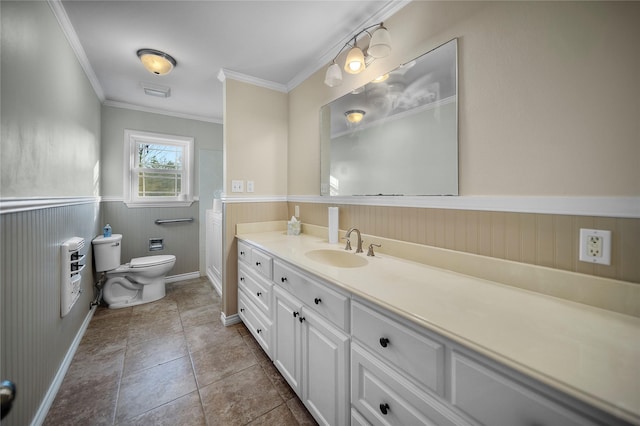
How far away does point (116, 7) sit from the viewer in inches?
59.8

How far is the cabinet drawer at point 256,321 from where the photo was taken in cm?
171

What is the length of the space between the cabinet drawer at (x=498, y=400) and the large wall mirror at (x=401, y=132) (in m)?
0.82

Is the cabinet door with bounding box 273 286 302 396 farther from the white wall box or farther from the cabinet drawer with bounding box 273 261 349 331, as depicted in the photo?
the white wall box

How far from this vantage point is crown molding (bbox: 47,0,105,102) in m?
1.48

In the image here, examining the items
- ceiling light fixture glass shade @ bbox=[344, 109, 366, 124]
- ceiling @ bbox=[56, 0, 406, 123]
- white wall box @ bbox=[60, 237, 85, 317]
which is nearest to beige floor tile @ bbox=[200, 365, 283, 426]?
white wall box @ bbox=[60, 237, 85, 317]

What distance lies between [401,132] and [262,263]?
1.26m

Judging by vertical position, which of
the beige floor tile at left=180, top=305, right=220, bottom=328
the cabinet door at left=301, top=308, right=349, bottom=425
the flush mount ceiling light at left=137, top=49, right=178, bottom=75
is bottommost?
the beige floor tile at left=180, top=305, right=220, bottom=328

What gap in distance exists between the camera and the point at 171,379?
161cm

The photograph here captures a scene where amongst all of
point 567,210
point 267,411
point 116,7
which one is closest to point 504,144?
point 567,210

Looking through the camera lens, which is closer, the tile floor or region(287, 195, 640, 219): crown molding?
region(287, 195, 640, 219): crown molding

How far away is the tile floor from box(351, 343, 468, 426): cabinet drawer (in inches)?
23.5

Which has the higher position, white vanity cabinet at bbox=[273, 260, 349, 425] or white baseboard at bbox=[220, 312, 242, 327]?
white vanity cabinet at bbox=[273, 260, 349, 425]

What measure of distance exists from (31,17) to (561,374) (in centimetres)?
249

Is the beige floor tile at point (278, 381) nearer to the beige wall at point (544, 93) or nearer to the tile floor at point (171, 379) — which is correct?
the tile floor at point (171, 379)
